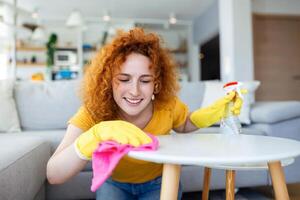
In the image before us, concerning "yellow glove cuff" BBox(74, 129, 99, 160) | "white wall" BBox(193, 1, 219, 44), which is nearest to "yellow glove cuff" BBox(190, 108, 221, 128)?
"yellow glove cuff" BBox(74, 129, 99, 160)

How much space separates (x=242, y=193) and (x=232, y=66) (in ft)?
5.55

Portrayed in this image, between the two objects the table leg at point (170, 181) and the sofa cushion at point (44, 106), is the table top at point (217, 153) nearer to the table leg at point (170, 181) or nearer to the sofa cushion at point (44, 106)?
the table leg at point (170, 181)

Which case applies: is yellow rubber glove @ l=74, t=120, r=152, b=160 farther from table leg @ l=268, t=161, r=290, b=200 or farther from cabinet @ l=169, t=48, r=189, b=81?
cabinet @ l=169, t=48, r=189, b=81

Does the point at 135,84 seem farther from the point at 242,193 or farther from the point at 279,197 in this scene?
the point at 242,193

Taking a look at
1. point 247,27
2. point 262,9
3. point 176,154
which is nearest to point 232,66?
point 247,27

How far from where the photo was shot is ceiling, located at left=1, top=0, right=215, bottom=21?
15.4ft

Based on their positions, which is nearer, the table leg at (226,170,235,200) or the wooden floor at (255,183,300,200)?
the table leg at (226,170,235,200)

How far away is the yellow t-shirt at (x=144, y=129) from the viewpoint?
0.94 meters

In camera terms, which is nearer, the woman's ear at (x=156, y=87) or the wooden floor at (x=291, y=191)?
the woman's ear at (x=156, y=87)

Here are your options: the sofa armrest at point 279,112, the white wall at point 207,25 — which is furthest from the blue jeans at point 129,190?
the white wall at point 207,25

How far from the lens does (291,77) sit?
167 inches

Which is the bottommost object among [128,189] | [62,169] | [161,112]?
[128,189]

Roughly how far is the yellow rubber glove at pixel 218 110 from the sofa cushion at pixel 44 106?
1318mm

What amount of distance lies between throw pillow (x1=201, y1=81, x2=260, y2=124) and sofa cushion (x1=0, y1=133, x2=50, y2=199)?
1.39 m
